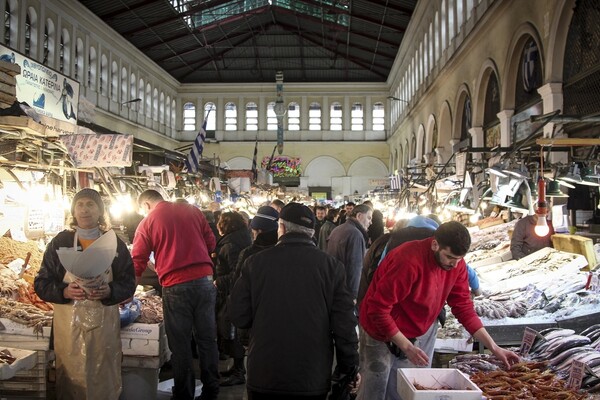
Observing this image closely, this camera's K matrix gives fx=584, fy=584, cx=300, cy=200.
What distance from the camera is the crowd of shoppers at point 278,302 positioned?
A: 3.02 metres

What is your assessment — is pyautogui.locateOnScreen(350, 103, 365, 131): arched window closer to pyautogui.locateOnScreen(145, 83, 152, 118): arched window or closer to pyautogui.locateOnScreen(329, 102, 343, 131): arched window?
pyautogui.locateOnScreen(329, 102, 343, 131): arched window

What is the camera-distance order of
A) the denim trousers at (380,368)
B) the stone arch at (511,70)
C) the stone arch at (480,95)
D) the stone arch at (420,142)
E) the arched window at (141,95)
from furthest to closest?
the arched window at (141,95)
the stone arch at (420,142)
the stone arch at (480,95)
the stone arch at (511,70)
the denim trousers at (380,368)

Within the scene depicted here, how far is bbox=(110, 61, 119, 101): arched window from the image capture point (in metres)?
29.1

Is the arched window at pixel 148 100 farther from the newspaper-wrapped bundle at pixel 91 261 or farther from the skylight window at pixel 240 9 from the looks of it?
the newspaper-wrapped bundle at pixel 91 261

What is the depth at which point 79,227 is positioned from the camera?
4.05 m

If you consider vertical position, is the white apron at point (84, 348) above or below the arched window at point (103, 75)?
below

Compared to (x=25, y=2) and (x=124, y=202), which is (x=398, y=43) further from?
(x=124, y=202)

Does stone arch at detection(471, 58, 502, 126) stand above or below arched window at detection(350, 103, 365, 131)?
below

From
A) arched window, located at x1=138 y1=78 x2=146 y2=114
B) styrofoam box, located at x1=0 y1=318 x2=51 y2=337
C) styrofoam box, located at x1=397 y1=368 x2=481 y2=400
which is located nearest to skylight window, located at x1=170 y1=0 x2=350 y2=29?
arched window, located at x1=138 y1=78 x2=146 y2=114

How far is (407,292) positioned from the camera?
10.6ft

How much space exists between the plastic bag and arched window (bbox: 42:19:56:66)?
20.4m

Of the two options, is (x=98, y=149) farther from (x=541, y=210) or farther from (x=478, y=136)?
(x=478, y=136)

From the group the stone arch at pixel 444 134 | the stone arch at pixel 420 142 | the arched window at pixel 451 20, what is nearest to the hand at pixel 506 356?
the arched window at pixel 451 20

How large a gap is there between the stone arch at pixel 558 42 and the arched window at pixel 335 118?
104 ft
